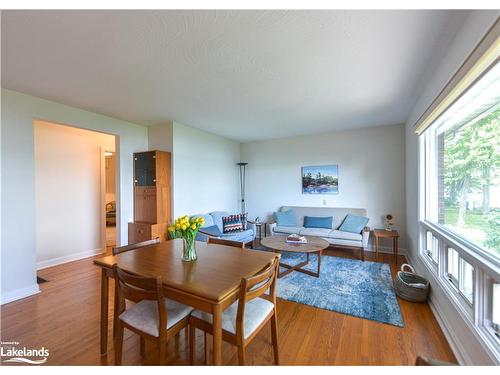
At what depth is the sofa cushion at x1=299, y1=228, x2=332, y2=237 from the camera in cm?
417

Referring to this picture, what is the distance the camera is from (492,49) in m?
1.18

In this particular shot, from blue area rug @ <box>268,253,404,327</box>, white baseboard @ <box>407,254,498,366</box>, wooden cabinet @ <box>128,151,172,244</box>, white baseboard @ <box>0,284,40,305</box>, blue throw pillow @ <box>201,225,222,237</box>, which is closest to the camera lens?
white baseboard @ <box>407,254,498,366</box>

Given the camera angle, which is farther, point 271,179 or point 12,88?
point 271,179

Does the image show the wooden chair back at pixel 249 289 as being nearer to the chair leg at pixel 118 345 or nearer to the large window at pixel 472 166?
the chair leg at pixel 118 345

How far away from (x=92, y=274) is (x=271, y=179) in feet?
13.0

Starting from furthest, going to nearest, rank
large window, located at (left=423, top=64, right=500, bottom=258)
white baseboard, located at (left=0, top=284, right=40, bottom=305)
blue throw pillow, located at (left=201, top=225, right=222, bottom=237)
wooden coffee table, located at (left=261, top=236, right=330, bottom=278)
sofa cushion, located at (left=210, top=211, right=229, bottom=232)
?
sofa cushion, located at (left=210, top=211, right=229, bottom=232), blue throw pillow, located at (left=201, top=225, right=222, bottom=237), wooden coffee table, located at (left=261, top=236, right=330, bottom=278), white baseboard, located at (left=0, top=284, right=40, bottom=305), large window, located at (left=423, top=64, right=500, bottom=258)

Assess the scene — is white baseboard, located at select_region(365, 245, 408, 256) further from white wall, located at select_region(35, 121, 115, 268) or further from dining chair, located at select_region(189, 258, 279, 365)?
white wall, located at select_region(35, 121, 115, 268)

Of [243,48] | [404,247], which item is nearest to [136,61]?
[243,48]

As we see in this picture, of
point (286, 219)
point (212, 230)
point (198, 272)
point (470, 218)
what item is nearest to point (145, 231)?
point (212, 230)

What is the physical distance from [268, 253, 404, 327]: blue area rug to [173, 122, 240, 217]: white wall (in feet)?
6.97

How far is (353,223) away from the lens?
4223 millimetres

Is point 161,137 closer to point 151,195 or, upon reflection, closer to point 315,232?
point 151,195

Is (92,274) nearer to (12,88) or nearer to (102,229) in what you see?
(102,229)

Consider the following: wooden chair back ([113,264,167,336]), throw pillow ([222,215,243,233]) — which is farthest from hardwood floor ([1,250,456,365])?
throw pillow ([222,215,243,233])
